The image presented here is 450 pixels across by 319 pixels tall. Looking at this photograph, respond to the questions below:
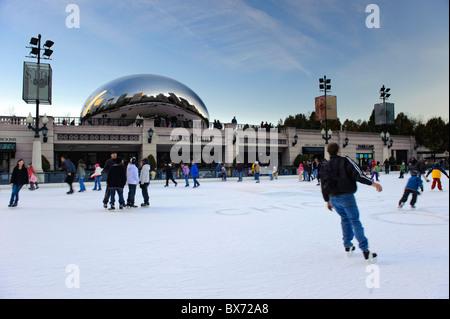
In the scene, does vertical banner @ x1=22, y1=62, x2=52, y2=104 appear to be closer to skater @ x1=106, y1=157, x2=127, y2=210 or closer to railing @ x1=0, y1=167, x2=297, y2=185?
railing @ x1=0, y1=167, x2=297, y2=185

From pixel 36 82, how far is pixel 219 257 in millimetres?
20888

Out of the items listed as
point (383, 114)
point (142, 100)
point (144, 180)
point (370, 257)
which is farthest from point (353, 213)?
point (142, 100)

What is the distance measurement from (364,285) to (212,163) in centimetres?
2995

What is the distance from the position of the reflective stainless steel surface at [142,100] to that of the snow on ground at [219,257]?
99.4ft

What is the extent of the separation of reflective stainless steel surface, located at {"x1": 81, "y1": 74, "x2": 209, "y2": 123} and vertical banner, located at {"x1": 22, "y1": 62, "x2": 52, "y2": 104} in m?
15.3

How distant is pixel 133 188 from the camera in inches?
361

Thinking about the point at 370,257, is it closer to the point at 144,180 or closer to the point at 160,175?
the point at 144,180

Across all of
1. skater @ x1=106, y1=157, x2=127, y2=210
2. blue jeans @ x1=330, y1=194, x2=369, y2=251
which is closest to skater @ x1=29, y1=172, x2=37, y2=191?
skater @ x1=106, y1=157, x2=127, y2=210

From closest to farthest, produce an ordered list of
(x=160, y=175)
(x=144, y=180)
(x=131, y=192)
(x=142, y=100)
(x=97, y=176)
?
(x=131, y=192) < (x=144, y=180) < (x=97, y=176) < (x=160, y=175) < (x=142, y=100)

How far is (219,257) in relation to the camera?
4.21m

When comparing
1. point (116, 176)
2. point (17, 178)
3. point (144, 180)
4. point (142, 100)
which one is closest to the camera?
point (116, 176)

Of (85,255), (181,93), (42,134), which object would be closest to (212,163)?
(181,93)

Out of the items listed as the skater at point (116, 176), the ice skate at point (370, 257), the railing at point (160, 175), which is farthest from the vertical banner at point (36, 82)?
the ice skate at point (370, 257)
